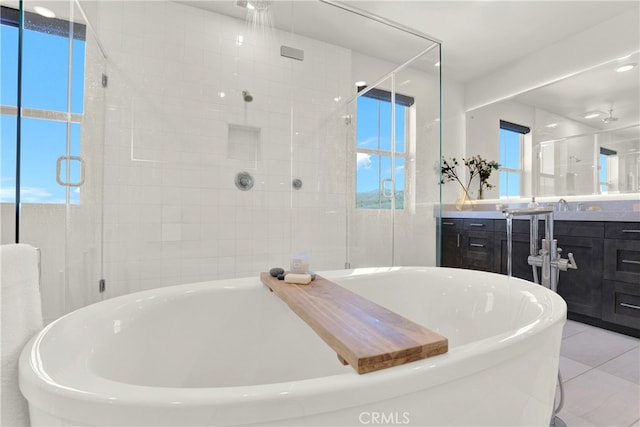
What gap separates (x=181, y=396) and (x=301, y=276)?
81 centimetres

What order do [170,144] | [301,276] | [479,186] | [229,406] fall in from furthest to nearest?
[479,186]
[170,144]
[301,276]
[229,406]

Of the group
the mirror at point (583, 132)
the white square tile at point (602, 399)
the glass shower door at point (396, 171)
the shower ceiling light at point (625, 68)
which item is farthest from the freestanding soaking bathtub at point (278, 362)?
the shower ceiling light at point (625, 68)

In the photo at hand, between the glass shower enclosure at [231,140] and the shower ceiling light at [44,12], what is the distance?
43 mm

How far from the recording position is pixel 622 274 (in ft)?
6.57

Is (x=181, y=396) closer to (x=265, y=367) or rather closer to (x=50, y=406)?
(x=50, y=406)

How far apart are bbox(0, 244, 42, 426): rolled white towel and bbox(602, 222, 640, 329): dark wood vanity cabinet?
9.69 ft


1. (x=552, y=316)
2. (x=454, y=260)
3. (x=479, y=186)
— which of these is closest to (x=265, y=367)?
(x=552, y=316)

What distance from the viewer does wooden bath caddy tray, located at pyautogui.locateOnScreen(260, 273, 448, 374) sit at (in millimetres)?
575

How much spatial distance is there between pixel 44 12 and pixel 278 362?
6.30 ft

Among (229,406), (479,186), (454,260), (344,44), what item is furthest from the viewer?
(479,186)

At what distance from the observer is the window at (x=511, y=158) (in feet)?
10.4

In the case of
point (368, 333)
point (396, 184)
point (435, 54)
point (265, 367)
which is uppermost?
point (435, 54)

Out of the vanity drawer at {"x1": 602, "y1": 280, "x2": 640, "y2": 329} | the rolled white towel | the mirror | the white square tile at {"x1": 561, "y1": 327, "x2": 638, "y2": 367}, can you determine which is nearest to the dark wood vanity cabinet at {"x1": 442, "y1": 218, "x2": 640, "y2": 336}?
the vanity drawer at {"x1": 602, "y1": 280, "x2": 640, "y2": 329}

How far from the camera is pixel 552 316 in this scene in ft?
2.73
